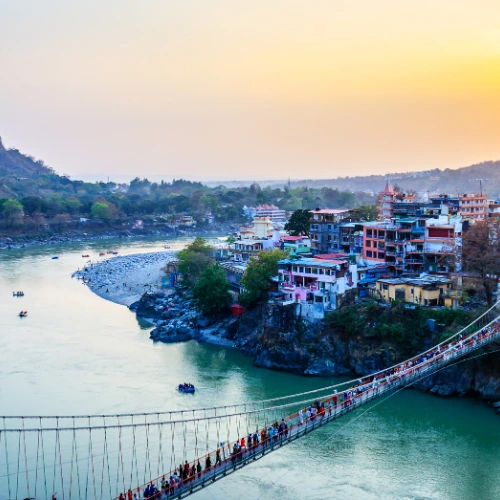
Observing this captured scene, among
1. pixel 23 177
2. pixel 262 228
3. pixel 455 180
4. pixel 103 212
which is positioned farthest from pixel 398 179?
pixel 262 228

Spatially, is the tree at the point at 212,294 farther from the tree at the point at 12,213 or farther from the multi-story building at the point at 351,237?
the tree at the point at 12,213

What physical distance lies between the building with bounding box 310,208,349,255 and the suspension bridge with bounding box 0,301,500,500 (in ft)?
29.2

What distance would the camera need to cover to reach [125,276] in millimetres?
31344

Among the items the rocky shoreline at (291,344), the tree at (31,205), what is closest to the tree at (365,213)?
the rocky shoreline at (291,344)

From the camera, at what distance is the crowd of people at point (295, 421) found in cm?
958

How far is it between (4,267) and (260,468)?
27113mm

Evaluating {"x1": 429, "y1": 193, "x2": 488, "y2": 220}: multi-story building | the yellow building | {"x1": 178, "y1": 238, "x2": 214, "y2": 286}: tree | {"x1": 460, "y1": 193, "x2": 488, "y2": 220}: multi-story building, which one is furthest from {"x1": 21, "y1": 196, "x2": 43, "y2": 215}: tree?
the yellow building

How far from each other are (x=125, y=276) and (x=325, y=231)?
11.4 meters

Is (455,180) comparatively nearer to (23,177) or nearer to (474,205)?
(23,177)

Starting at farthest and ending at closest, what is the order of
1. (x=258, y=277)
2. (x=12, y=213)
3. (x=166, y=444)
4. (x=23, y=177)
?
(x=23, y=177), (x=12, y=213), (x=258, y=277), (x=166, y=444)

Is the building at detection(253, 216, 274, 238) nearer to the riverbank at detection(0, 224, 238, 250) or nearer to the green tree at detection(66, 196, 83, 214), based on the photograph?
the riverbank at detection(0, 224, 238, 250)

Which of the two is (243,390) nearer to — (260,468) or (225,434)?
(225,434)

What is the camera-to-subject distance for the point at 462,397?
48.0 ft

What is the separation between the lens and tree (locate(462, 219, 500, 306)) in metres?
16.2
